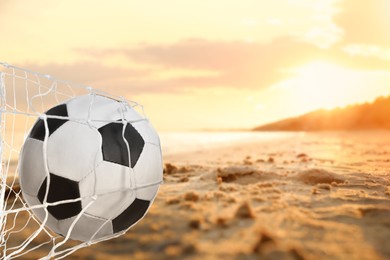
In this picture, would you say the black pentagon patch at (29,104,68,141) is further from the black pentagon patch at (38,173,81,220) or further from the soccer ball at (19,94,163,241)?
the black pentagon patch at (38,173,81,220)

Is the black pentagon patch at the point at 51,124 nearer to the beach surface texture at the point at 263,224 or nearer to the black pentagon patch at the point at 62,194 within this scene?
the black pentagon patch at the point at 62,194

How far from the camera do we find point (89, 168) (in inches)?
126

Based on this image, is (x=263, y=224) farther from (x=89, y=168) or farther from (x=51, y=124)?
(x=51, y=124)

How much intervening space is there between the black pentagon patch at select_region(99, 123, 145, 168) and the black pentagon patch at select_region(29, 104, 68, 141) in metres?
0.41

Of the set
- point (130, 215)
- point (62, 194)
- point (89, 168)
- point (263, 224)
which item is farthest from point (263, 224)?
point (62, 194)

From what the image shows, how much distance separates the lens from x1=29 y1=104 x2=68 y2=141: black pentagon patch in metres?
3.37

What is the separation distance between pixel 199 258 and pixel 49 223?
1470 millimetres

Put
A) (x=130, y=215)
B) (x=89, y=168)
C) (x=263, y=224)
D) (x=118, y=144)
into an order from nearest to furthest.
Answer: (x=89, y=168)
(x=118, y=144)
(x=130, y=215)
(x=263, y=224)

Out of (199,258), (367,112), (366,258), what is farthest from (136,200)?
(367,112)

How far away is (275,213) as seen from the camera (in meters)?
4.13

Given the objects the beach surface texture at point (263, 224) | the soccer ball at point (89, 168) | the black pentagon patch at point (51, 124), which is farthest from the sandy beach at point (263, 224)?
the black pentagon patch at point (51, 124)

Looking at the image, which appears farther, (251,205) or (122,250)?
(251,205)

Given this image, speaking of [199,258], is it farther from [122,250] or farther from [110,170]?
[110,170]

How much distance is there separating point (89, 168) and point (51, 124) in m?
0.58
